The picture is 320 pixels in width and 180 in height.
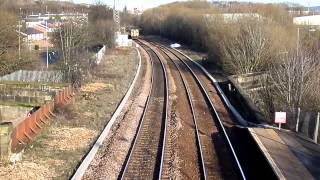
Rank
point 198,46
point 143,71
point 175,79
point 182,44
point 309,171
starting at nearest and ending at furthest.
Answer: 1. point 309,171
2. point 175,79
3. point 143,71
4. point 198,46
5. point 182,44

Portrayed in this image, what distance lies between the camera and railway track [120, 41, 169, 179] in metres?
15.1

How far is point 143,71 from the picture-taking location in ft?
144

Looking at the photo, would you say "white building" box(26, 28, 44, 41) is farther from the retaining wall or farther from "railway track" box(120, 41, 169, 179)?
the retaining wall

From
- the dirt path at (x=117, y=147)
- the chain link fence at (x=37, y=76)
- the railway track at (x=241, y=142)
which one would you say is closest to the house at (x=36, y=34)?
the chain link fence at (x=37, y=76)

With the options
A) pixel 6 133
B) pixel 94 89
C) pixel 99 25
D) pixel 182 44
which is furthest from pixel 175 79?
pixel 182 44

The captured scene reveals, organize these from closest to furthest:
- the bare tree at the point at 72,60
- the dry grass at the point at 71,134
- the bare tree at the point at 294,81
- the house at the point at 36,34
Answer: the dry grass at the point at 71,134, the bare tree at the point at 294,81, the bare tree at the point at 72,60, the house at the point at 36,34

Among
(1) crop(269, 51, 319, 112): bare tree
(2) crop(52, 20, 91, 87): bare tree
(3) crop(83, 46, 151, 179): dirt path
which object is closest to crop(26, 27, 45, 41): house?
(2) crop(52, 20, 91, 87): bare tree

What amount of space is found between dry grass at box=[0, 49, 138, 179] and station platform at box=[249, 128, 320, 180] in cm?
606

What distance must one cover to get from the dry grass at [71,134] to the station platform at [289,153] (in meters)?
6.06

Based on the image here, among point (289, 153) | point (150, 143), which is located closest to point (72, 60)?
point (150, 143)

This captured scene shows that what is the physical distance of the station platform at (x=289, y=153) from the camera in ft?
47.0

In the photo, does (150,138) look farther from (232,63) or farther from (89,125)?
(232,63)

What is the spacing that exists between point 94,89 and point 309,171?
19775 millimetres

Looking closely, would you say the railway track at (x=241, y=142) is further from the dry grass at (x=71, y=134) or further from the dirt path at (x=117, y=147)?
the dry grass at (x=71, y=134)
